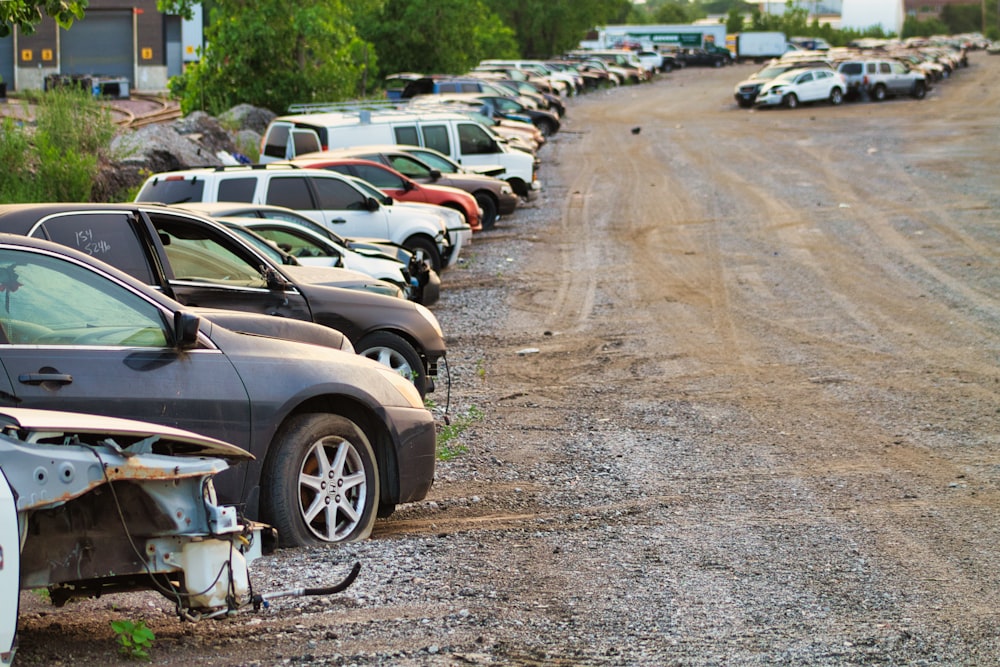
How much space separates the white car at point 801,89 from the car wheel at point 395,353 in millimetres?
42843

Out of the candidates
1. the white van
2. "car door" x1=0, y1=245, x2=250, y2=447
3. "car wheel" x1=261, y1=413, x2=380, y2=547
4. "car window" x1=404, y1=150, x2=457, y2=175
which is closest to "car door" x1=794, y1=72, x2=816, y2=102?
the white van

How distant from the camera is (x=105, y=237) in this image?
8188 millimetres

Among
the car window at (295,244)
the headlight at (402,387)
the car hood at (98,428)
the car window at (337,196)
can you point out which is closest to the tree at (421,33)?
the car window at (337,196)

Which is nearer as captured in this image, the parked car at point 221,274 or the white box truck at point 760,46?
the parked car at point 221,274

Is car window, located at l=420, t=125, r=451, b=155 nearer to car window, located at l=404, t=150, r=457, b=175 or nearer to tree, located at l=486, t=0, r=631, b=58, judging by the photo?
car window, located at l=404, t=150, r=457, b=175

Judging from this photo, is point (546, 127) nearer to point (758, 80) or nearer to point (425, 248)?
point (758, 80)

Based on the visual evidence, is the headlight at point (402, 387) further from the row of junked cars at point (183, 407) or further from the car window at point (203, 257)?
the car window at point (203, 257)

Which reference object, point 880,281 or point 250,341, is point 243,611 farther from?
point 880,281

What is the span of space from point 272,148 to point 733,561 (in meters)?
16.6

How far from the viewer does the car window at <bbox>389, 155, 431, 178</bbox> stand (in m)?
20.3

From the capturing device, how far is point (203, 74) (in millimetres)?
35750

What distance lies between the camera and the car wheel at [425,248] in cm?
1691

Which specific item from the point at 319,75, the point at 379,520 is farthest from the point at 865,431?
the point at 319,75

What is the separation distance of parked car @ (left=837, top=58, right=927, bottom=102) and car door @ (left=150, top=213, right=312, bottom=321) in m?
47.1
